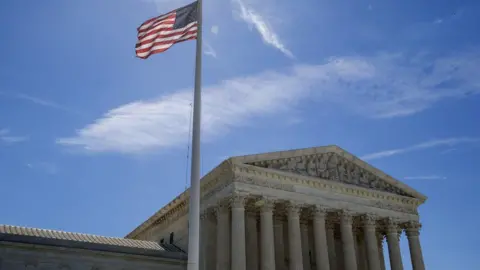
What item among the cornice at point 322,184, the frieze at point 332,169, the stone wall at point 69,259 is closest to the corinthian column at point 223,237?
the cornice at point 322,184

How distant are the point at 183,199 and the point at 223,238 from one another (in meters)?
9.89

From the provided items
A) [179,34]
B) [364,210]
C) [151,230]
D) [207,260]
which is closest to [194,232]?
[179,34]

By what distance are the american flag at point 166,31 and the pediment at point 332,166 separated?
16283 mm

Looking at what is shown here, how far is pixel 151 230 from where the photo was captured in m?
53.2

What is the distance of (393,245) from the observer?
40844 mm

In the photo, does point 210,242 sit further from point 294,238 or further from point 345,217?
point 345,217

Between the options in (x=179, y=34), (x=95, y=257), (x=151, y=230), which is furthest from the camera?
(x=151, y=230)

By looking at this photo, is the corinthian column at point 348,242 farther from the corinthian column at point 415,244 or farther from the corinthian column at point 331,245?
the corinthian column at point 415,244

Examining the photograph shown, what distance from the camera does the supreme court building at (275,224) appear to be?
34.2m

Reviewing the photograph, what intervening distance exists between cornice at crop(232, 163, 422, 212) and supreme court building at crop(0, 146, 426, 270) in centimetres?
8

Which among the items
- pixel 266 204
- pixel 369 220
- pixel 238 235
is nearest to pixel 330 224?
pixel 369 220

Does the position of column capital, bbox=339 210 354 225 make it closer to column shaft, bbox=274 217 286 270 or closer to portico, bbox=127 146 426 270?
portico, bbox=127 146 426 270

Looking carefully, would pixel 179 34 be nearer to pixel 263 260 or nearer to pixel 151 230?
pixel 263 260

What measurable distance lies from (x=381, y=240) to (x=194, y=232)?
34810 mm
